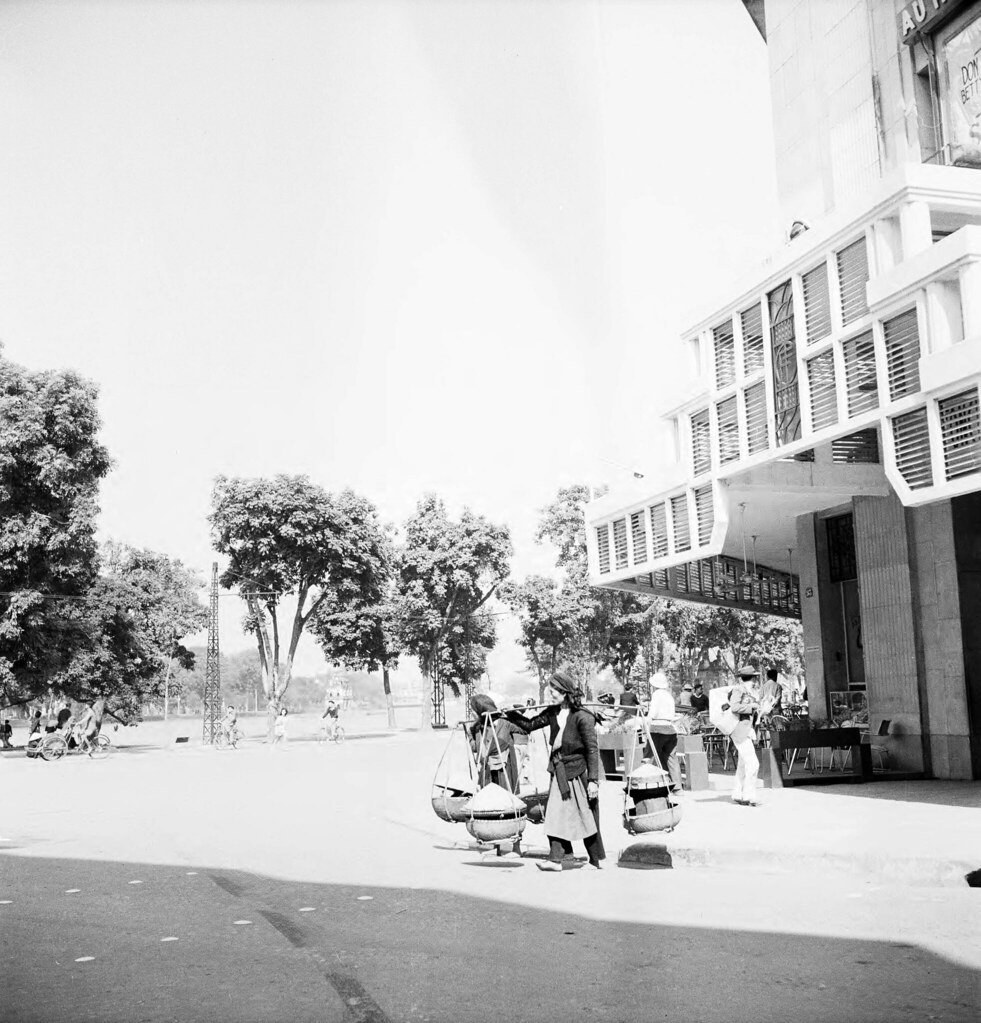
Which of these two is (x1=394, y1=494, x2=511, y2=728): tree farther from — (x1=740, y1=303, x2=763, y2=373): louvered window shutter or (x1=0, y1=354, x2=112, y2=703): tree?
(x1=740, y1=303, x2=763, y2=373): louvered window shutter

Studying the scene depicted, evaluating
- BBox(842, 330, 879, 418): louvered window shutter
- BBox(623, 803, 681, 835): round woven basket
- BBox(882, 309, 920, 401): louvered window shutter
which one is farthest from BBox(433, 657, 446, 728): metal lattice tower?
BBox(623, 803, 681, 835): round woven basket

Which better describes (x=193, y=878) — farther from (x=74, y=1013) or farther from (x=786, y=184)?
(x=786, y=184)

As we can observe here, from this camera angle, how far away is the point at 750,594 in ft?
93.5

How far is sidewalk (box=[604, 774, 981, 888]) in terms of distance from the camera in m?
9.45

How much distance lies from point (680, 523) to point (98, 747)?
78.3 ft

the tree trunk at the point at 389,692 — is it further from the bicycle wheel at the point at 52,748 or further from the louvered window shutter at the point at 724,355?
the louvered window shutter at the point at 724,355

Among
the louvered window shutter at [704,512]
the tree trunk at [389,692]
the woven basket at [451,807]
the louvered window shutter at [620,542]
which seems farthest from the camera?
the tree trunk at [389,692]

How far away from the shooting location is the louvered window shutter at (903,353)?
13625 mm

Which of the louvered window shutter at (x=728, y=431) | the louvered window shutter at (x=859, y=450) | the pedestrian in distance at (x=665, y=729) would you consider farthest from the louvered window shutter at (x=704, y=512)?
the pedestrian in distance at (x=665, y=729)

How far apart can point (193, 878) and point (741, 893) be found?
4.53 meters

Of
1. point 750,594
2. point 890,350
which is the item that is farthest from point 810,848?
point 750,594

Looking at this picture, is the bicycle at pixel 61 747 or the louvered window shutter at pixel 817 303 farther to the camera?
the bicycle at pixel 61 747

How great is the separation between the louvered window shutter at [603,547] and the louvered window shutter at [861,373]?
8171 millimetres

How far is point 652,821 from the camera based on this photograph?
10383mm
